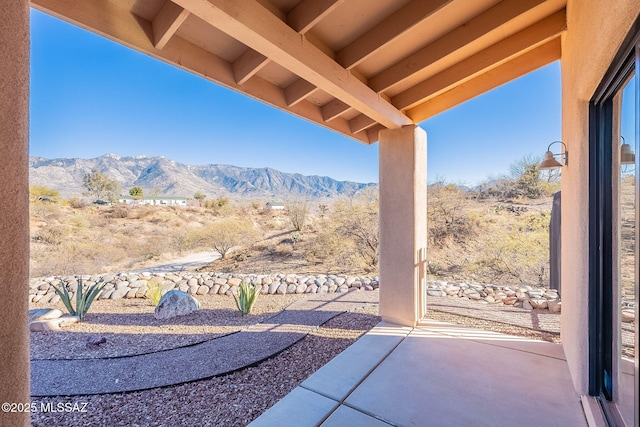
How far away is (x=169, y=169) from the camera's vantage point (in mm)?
41156

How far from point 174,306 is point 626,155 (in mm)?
5752

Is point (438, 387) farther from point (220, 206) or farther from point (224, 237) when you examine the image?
point (220, 206)

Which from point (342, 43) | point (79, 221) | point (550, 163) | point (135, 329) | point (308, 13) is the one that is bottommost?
point (135, 329)

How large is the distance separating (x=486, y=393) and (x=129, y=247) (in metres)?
14.1

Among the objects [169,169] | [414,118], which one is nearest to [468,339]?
[414,118]

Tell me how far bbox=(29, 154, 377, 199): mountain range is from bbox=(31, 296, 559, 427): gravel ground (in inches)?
356

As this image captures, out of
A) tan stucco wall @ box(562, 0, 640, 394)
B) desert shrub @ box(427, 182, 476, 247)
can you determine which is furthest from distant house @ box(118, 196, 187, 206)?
tan stucco wall @ box(562, 0, 640, 394)

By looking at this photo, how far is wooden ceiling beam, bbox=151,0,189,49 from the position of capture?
180 centimetres

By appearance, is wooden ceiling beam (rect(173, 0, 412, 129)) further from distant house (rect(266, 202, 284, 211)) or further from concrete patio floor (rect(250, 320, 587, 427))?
distant house (rect(266, 202, 284, 211))

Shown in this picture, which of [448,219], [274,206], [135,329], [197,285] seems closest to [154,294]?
[135,329]

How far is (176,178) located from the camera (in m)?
39.7

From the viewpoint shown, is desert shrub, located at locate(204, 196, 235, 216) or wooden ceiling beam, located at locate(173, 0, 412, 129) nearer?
wooden ceiling beam, located at locate(173, 0, 412, 129)

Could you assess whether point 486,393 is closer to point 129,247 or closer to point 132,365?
point 132,365

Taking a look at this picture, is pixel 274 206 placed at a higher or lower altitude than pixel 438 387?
higher
